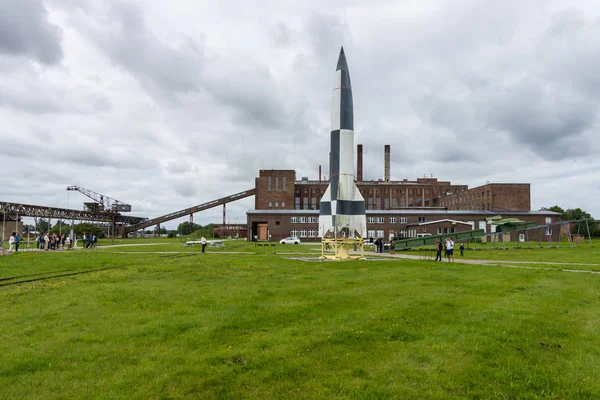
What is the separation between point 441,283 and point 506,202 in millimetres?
83895

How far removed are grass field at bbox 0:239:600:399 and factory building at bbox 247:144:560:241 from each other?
215ft

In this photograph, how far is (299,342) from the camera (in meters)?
8.62

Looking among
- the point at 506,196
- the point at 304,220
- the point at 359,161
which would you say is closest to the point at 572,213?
the point at 506,196

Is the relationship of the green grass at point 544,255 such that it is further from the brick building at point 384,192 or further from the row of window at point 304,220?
the brick building at point 384,192

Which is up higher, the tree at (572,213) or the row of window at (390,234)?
the tree at (572,213)

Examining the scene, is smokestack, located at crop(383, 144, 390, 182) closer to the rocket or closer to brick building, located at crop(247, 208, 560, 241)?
brick building, located at crop(247, 208, 560, 241)

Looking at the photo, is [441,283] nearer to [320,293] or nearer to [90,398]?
[320,293]

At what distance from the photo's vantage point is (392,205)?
11388 cm

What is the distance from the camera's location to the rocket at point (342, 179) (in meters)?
32.0

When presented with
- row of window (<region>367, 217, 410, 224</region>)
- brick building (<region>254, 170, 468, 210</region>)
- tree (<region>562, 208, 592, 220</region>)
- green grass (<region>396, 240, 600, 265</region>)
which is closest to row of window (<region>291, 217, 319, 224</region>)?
row of window (<region>367, 217, 410, 224</region>)

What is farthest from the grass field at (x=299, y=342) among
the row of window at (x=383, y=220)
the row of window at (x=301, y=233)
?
the row of window at (x=383, y=220)

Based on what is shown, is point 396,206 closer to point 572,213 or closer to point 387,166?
point 387,166

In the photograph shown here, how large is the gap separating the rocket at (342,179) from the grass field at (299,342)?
15.9 meters

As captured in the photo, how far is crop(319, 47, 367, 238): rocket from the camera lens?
32.0 metres
